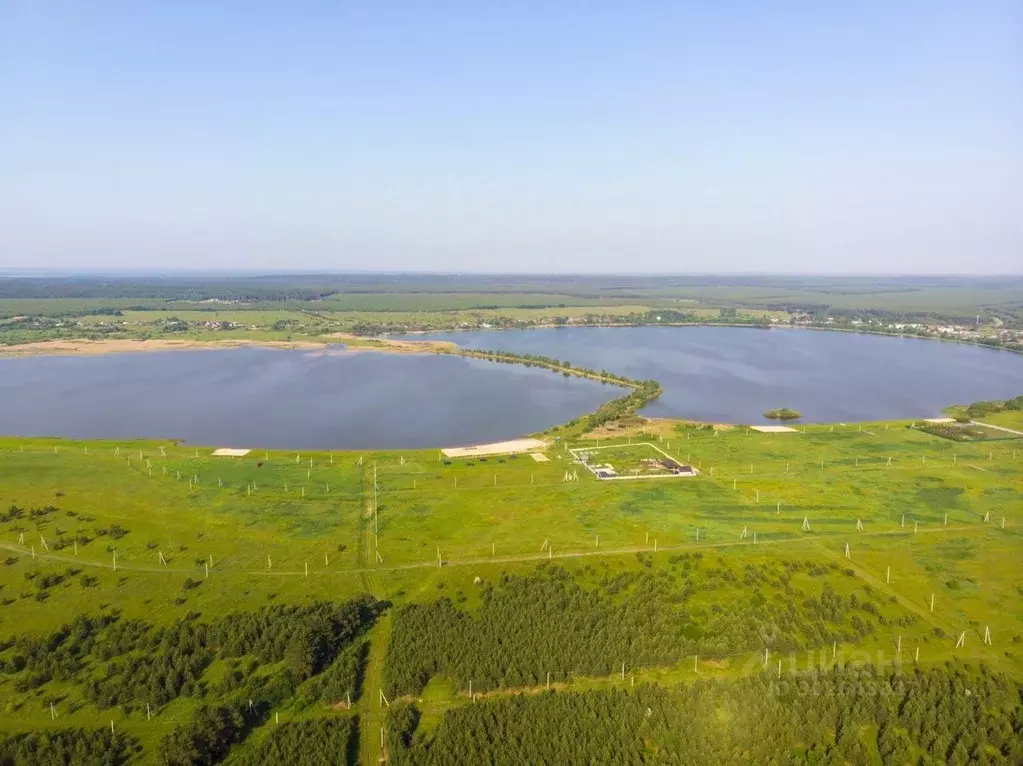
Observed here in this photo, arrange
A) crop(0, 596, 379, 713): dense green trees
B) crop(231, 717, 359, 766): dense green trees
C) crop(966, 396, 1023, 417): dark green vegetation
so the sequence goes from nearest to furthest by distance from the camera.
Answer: crop(231, 717, 359, 766): dense green trees → crop(0, 596, 379, 713): dense green trees → crop(966, 396, 1023, 417): dark green vegetation

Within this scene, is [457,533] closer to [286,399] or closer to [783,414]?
[286,399]

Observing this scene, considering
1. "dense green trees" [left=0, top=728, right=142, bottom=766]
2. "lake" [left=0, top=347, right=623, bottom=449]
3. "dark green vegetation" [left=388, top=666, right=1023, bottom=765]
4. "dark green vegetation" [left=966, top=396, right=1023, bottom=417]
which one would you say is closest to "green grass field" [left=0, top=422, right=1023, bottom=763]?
"dense green trees" [left=0, top=728, right=142, bottom=766]

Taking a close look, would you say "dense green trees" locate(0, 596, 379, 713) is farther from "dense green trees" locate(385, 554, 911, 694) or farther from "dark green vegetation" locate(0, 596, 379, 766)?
"dense green trees" locate(385, 554, 911, 694)

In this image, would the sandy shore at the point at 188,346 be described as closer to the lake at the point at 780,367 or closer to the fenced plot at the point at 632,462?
the lake at the point at 780,367

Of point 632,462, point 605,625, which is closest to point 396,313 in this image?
point 632,462

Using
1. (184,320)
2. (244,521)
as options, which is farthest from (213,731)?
(184,320)

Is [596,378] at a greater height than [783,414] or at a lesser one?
greater
